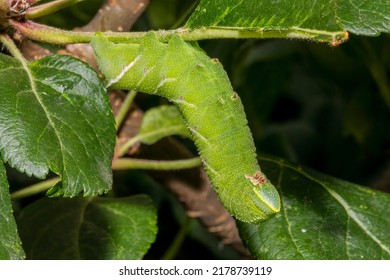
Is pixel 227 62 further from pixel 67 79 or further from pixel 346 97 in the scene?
pixel 67 79

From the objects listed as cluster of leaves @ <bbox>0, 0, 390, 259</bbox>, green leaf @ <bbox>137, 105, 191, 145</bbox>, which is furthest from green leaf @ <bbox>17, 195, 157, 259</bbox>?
green leaf @ <bbox>137, 105, 191, 145</bbox>

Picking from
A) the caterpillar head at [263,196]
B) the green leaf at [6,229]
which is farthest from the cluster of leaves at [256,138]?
the caterpillar head at [263,196]

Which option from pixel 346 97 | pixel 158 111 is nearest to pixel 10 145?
pixel 158 111

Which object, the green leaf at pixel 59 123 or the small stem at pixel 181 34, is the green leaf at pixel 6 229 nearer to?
the green leaf at pixel 59 123

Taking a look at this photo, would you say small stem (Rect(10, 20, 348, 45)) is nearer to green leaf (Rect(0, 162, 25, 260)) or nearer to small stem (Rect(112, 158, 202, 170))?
green leaf (Rect(0, 162, 25, 260))

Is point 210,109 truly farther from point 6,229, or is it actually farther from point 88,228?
point 88,228

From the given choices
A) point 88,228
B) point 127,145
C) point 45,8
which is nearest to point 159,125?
point 127,145
